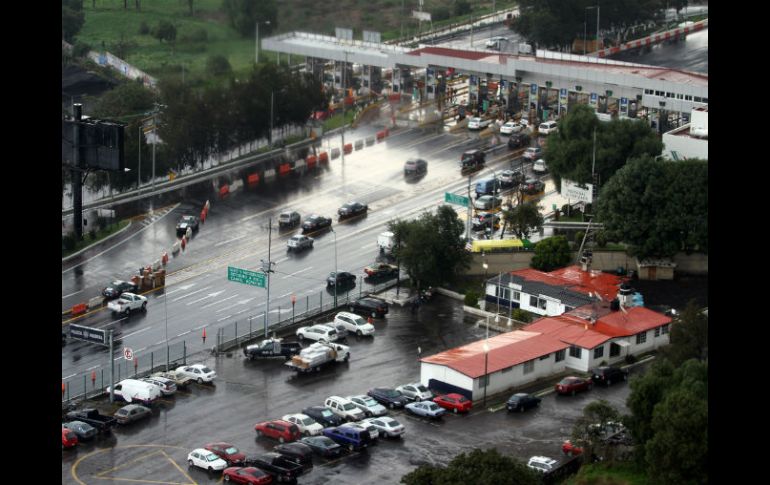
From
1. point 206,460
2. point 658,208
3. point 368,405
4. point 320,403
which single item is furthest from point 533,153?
point 206,460

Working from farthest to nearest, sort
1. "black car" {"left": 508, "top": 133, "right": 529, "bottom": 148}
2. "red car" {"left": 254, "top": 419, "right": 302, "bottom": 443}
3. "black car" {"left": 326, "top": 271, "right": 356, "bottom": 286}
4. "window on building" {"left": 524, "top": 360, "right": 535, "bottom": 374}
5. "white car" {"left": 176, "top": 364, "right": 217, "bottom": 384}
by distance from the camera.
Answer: "black car" {"left": 508, "top": 133, "right": 529, "bottom": 148} → "black car" {"left": 326, "top": 271, "right": 356, "bottom": 286} → "window on building" {"left": 524, "top": 360, "right": 535, "bottom": 374} → "white car" {"left": 176, "top": 364, "right": 217, "bottom": 384} → "red car" {"left": 254, "top": 419, "right": 302, "bottom": 443}

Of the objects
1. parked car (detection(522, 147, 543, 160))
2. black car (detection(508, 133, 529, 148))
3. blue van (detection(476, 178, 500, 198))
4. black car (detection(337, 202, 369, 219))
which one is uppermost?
black car (detection(508, 133, 529, 148))

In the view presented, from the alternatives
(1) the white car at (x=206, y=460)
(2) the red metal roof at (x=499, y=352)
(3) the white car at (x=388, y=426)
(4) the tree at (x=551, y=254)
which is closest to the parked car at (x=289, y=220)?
(4) the tree at (x=551, y=254)

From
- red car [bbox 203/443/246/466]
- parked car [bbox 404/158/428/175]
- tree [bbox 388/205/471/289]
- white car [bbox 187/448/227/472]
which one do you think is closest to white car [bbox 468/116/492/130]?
parked car [bbox 404/158/428/175]

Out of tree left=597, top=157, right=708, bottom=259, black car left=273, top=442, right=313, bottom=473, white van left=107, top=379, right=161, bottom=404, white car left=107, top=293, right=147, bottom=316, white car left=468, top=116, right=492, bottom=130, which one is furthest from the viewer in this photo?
white car left=468, top=116, right=492, bottom=130

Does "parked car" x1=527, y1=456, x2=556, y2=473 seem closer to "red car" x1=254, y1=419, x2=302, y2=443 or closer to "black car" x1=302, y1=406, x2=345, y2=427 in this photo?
"black car" x1=302, y1=406, x2=345, y2=427
